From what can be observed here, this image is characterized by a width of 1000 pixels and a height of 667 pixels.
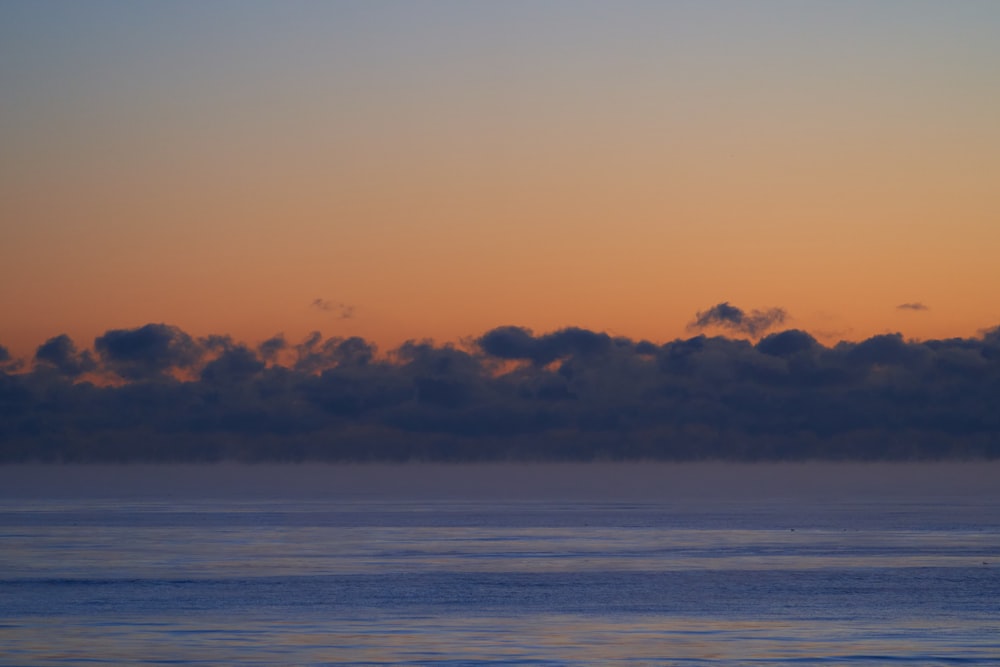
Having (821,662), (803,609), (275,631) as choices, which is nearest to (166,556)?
(275,631)

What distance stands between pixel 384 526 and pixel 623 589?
56654mm

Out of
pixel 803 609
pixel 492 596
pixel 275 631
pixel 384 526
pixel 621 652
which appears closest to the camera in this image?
pixel 621 652

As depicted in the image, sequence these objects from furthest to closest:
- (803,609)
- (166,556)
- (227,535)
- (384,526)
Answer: (384,526) < (227,535) < (166,556) < (803,609)

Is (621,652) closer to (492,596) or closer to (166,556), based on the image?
(492,596)

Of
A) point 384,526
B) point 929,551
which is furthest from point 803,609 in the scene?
point 384,526

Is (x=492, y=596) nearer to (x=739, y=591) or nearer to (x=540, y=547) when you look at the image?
(x=739, y=591)

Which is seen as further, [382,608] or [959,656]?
[382,608]

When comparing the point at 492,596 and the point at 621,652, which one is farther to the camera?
the point at 492,596

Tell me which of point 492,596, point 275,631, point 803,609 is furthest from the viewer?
point 492,596

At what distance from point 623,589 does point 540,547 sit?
26774 millimetres

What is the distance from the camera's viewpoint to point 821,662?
107ft

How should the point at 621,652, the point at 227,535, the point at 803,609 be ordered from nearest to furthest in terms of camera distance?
→ the point at 621,652 → the point at 803,609 → the point at 227,535

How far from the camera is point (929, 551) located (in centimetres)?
7294

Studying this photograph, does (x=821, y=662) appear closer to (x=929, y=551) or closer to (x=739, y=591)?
(x=739, y=591)
